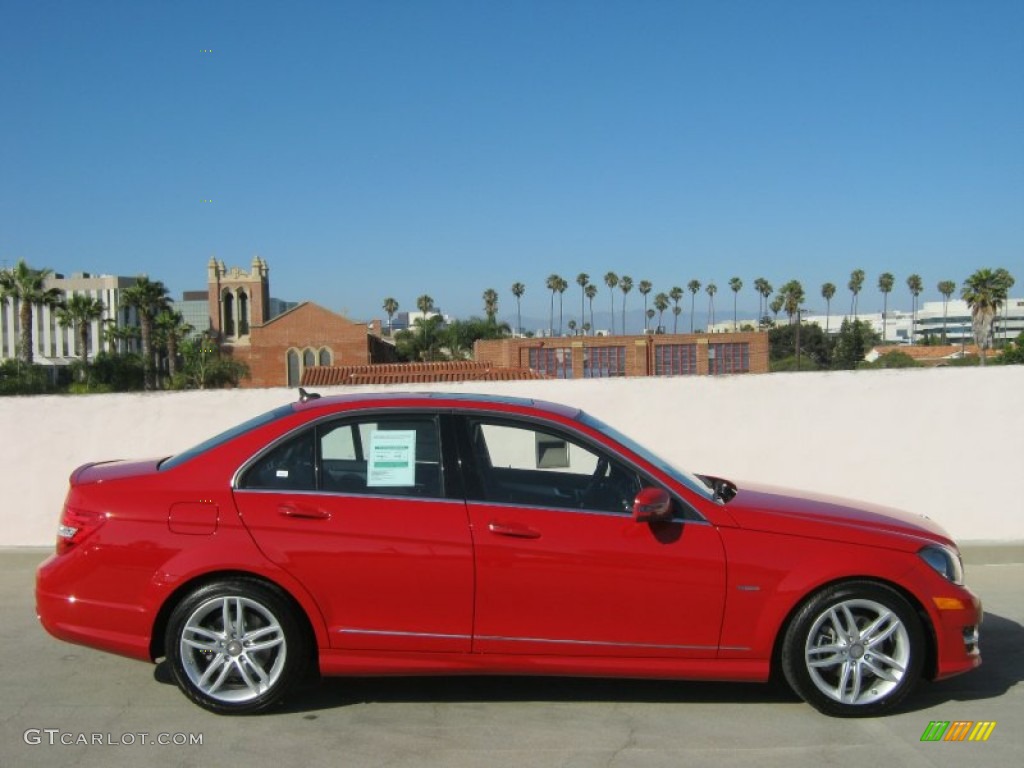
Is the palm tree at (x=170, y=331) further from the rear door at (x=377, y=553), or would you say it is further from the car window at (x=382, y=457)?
the rear door at (x=377, y=553)

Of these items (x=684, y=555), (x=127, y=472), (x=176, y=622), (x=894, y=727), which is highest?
(x=127, y=472)

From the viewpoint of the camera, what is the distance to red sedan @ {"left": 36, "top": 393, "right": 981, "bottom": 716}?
4.62 m

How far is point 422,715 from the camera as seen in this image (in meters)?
4.81

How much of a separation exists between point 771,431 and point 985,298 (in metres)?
73.0

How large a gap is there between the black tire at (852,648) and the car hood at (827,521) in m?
0.25

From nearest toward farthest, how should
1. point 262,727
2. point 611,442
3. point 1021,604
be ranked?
point 262,727
point 611,442
point 1021,604

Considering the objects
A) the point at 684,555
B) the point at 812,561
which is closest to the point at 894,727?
the point at 812,561

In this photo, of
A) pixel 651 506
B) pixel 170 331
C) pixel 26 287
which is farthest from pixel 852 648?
pixel 170 331

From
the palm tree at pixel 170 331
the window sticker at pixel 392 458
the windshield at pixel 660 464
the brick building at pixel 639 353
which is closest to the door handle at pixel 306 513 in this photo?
the window sticker at pixel 392 458

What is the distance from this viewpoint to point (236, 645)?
4672mm

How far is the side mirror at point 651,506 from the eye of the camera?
181 inches

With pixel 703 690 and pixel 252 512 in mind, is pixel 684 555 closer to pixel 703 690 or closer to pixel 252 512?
pixel 703 690

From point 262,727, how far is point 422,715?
0.77 metres

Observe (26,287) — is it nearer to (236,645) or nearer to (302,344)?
(302,344)
